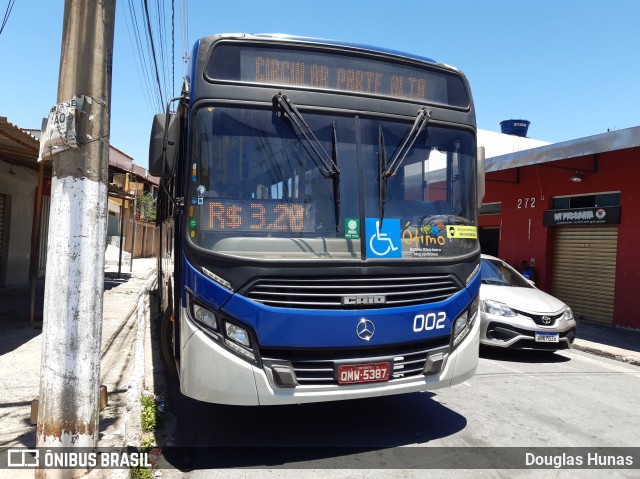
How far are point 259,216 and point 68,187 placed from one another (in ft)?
4.45

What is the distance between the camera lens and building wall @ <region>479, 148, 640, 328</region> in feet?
39.6

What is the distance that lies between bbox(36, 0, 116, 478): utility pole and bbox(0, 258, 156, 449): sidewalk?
2.22ft

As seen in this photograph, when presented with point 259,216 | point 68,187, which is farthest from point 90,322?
point 259,216

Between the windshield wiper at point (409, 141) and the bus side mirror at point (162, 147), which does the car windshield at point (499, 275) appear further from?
the bus side mirror at point (162, 147)

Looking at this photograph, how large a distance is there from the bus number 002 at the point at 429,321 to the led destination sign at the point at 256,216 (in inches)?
44.3

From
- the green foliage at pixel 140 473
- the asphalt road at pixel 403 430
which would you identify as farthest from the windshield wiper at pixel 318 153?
the green foliage at pixel 140 473

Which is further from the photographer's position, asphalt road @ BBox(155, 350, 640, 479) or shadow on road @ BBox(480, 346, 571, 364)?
shadow on road @ BBox(480, 346, 571, 364)

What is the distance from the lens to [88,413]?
147 inches

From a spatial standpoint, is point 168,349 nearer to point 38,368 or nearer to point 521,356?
point 38,368

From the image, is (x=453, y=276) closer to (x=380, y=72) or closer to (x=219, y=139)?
(x=380, y=72)

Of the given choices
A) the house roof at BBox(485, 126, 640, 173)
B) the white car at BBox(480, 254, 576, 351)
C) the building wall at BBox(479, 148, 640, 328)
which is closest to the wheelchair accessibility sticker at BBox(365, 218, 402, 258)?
the white car at BBox(480, 254, 576, 351)

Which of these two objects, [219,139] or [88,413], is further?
[219,139]

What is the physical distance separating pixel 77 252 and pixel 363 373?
7.46ft

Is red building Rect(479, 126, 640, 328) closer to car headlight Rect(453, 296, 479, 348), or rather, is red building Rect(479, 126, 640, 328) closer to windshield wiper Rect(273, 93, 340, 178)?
car headlight Rect(453, 296, 479, 348)
